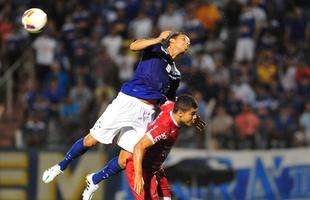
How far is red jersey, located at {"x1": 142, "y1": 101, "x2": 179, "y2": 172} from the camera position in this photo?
1413 centimetres

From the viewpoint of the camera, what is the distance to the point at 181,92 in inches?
914

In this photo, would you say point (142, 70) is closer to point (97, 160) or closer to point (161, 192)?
point (161, 192)

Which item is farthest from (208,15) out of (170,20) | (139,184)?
(139,184)

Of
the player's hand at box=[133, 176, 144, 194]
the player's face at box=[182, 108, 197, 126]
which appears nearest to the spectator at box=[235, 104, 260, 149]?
the player's face at box=[182, 108, 197, 126]

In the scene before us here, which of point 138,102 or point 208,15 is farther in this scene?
point 208,15

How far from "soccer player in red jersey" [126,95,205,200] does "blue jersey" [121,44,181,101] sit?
36 centimetres

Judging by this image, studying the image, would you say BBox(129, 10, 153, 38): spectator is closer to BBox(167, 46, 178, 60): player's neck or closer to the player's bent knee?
the player's bent knee

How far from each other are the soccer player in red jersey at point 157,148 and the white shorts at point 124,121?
0.39m

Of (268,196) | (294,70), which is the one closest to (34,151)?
(268,196)

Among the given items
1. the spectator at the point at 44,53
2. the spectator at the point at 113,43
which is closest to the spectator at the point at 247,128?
the spectator at the point at 113,43

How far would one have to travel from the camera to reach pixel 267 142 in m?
22.9

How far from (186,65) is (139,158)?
33.6 ft

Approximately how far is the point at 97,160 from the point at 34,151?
5.09ft

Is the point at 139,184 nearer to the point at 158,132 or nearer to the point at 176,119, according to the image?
the point at 158,132
